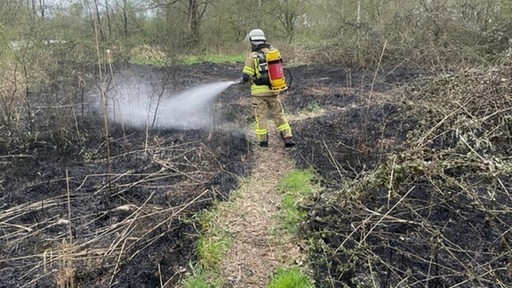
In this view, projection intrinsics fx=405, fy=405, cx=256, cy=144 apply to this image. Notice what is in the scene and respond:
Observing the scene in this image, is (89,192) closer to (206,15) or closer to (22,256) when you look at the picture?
(22,256)

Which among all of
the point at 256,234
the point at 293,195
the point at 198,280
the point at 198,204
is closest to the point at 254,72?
the point at 293,195

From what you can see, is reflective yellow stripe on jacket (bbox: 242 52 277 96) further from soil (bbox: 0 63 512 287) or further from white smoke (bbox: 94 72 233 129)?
white smoke (bbox: 94 72 233 129)

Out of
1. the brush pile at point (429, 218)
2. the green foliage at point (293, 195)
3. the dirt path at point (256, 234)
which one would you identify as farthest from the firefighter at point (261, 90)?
the brush pile at point (429, 218)

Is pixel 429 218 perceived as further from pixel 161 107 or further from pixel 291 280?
pixel 161 107

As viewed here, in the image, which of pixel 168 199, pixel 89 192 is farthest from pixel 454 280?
pixel 89 192

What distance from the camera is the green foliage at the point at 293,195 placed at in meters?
4.19

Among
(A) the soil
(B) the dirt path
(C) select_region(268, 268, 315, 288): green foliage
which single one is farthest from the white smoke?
(C) select_region(268, 268, 315, 288): green foliage

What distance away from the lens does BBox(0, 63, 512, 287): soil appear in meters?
3.26

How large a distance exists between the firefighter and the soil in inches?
11.7

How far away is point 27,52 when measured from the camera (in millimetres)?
6680

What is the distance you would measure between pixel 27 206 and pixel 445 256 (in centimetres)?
434

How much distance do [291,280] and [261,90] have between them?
12.6 feet

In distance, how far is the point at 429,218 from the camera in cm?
380

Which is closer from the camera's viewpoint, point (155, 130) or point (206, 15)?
point (155, 130)
